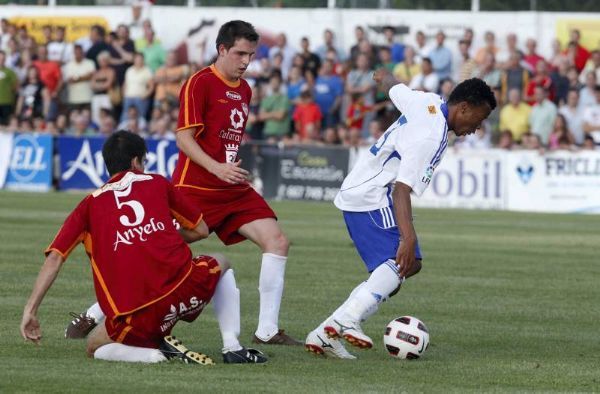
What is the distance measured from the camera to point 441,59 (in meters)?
29.2

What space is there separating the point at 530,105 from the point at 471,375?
1977 centimetres

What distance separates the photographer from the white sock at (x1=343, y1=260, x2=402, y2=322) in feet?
30.5

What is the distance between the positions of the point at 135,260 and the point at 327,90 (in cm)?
2129

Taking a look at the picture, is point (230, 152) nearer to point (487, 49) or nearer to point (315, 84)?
point (487, 49)

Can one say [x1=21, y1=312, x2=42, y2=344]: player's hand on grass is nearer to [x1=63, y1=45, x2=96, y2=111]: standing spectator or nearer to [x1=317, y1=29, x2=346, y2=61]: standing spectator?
[x1=317, y1=29, x2=346, y2=61]: standing spectator

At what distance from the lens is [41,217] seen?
22.0 m

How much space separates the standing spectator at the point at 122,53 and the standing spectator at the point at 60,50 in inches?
56.5

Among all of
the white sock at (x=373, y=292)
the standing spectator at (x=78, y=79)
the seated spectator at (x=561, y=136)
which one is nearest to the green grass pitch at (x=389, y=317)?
the white sock at (x=373, y=292)

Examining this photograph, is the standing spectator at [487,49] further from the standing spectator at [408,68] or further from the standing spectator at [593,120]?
the standing spectator at [593,120]

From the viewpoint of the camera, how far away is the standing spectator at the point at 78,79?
1235 inches

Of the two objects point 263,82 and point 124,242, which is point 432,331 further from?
point 263,82

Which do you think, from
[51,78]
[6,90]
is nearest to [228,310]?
[51,78]

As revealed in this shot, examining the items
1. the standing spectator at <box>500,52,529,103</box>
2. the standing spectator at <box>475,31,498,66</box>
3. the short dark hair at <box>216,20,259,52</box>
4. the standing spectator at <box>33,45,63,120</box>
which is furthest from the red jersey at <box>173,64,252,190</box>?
the standing spectator at <box>33,45,63,120</box>

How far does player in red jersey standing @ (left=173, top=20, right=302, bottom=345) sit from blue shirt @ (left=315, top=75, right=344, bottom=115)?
18.9m
